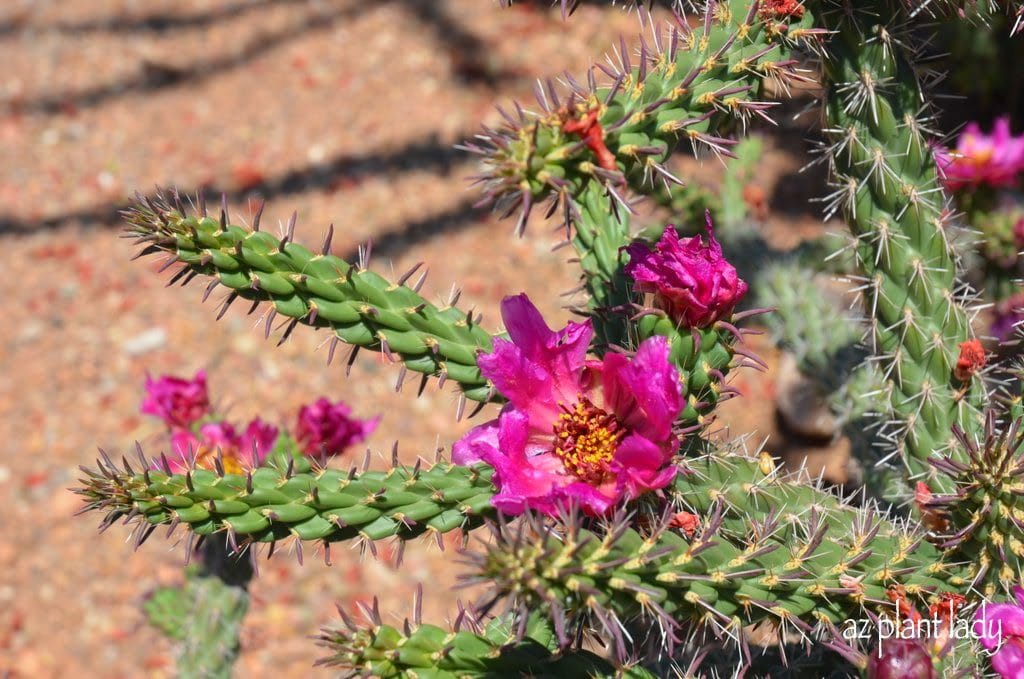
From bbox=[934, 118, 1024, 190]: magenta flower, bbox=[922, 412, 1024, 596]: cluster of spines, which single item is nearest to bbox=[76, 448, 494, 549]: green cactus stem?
bbox=[922, 412, 1024, 596]: cluster of spines

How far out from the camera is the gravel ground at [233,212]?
2965mm

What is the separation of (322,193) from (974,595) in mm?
3127

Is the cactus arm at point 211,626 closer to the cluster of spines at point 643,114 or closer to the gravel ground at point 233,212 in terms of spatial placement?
the gravel ground at point 233,212

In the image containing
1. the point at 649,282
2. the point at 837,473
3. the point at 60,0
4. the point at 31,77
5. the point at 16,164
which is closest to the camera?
the point at 649,282

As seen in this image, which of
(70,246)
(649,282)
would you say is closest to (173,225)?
(649,282)

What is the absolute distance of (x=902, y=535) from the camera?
1.46 meters

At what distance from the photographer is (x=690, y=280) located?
1.17 meters

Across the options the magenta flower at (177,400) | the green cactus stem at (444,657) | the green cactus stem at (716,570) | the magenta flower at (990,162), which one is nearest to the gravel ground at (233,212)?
the magenta flower at (177,400)

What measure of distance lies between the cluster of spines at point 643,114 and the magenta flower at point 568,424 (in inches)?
6.4

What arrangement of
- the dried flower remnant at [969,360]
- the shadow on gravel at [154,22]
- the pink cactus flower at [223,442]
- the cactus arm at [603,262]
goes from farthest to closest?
the shadow on gravel at [154,22], the pink cactus flower at [223,442], the dried flower remnant at [969,360], the cactus arm at [603,262]

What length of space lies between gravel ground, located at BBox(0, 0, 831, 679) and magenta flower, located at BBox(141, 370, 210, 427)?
0.78 meters

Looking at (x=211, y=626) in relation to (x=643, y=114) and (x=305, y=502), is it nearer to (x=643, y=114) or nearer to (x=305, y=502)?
(x=305, y=502)

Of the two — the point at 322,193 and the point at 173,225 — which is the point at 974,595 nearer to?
the point at 173,225

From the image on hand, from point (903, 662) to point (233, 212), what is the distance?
134 inches
